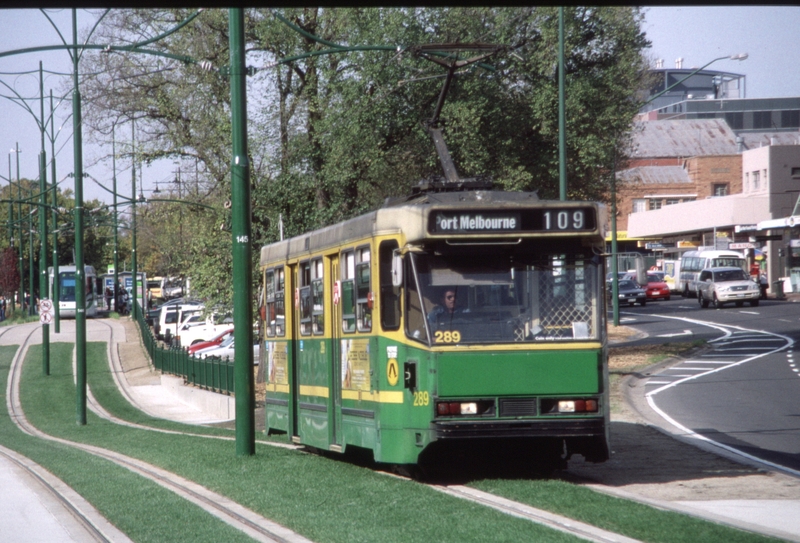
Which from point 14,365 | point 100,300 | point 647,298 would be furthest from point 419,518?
point 100,300

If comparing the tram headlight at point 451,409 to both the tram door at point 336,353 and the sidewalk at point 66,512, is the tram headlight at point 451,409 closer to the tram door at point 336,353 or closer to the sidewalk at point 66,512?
the sidewalk at point 66,512

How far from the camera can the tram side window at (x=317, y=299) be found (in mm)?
13727

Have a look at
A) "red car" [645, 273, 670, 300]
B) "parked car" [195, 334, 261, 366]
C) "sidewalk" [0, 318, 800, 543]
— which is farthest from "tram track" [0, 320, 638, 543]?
"red car" [645, 273, 670, 300]

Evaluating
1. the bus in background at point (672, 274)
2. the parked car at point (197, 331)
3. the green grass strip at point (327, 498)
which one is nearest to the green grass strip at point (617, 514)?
the green grass strip at point (327, 498)

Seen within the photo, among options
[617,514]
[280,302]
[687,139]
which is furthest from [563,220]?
[687,139]

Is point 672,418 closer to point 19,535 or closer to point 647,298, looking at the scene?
point 19,535

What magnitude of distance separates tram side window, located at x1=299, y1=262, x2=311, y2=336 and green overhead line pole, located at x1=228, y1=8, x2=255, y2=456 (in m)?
0.77

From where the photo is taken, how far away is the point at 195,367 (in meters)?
33.1

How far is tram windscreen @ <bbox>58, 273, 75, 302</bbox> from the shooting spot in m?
67.6

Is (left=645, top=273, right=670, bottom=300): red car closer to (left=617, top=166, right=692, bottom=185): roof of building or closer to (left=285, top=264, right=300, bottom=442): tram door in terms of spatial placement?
(left=617, top=166, right=692, bottom=185): roof of building

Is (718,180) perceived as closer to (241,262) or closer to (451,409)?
(241,262)

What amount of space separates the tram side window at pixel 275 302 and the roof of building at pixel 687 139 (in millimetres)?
92057

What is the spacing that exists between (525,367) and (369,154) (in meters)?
15.8

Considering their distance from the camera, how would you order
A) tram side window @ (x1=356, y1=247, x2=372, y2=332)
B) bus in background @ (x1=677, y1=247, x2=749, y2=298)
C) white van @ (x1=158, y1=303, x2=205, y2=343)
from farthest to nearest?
bus in background @ (x1=677, y1=247, x2=749, y2=298) < white van @ (x1=158, y1=303, x2=205, y2=343) < tram side window @ (x1=356, y1=247, x2=372, y2=332)
